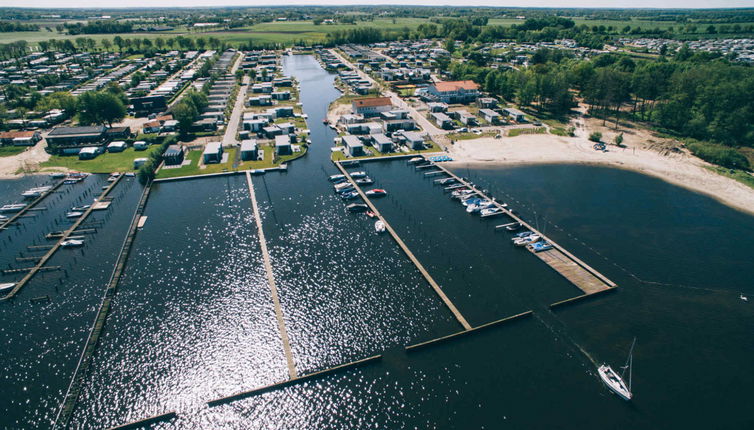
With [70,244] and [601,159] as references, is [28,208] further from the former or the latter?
[601,159]

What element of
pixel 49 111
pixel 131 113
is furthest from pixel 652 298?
pixel 49 111

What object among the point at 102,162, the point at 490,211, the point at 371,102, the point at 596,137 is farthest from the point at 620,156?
the point at 102,162

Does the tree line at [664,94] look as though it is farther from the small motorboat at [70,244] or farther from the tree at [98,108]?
the small motorboat at [70,244]

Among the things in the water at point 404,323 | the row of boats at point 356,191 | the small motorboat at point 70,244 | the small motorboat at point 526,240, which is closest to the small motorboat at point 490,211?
the water at point 404,323

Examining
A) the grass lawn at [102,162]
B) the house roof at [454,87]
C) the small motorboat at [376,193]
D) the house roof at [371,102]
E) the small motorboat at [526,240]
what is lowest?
the small motorboat at [526,240]

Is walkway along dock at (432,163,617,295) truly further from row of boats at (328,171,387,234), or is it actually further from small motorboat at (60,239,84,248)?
small motorboat at (60,239,84,248)

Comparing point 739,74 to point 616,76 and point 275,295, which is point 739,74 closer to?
point 616,76
